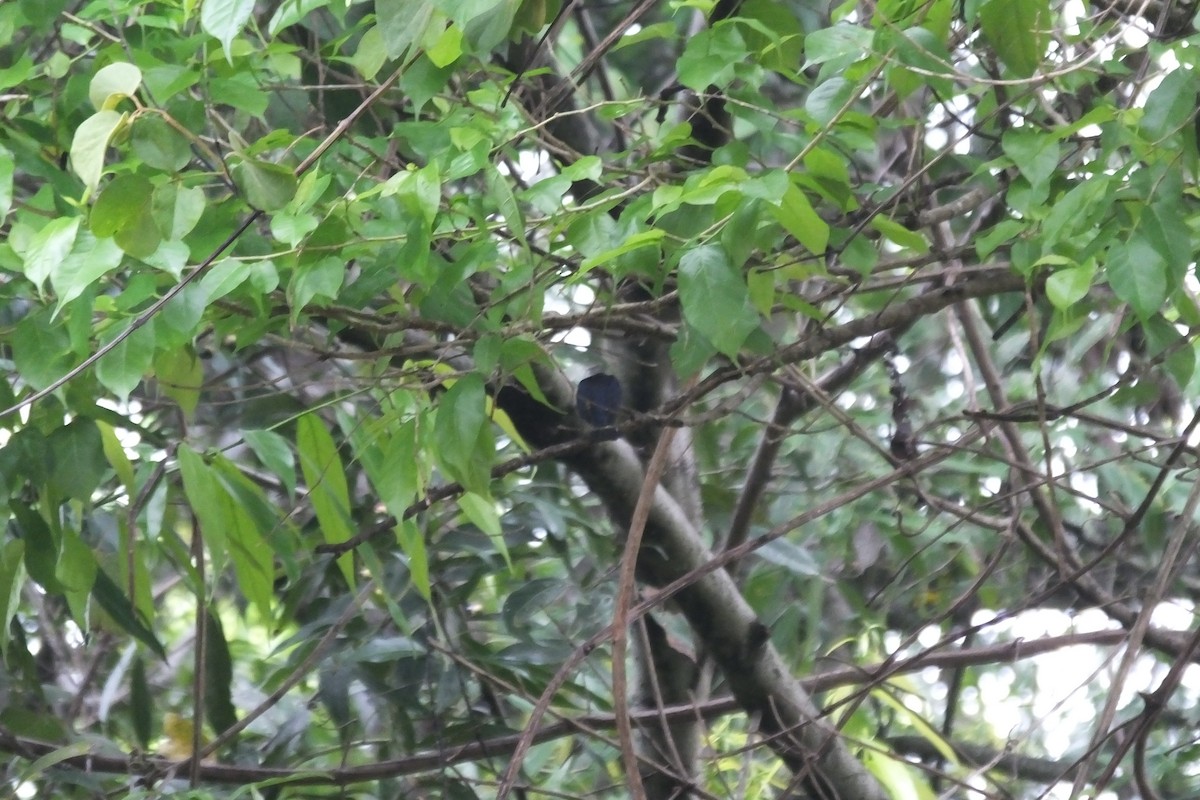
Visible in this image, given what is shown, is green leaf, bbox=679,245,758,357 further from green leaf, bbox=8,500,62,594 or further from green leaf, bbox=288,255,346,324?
green leaf, bbox=8,500,62,594

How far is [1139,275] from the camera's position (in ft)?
2.84

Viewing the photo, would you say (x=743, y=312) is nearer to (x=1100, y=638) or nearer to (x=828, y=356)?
(x=1100, y=638)

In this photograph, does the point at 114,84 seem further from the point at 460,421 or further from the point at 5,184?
the point at 460,421

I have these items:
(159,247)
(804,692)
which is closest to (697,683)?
(804,692)

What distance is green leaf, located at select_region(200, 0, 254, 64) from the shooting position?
2.65 ft

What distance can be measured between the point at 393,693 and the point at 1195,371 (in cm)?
104

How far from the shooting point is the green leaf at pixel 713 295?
2.86 feet

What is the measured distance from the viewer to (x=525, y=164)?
167 centimetres

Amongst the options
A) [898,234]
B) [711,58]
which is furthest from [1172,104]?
[711,58]

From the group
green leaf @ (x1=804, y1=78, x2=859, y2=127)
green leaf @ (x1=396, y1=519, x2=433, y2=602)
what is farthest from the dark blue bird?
green leaf @ (x1=804, y1=78, x2=859, y2=127)

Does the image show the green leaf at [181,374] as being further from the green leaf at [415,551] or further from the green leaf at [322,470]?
the green leaf at [415,551]

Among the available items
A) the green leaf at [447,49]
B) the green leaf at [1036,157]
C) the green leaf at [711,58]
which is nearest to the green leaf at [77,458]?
the green leaf at [447,49]

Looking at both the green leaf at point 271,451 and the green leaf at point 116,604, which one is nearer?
the green leaf at point 271,451

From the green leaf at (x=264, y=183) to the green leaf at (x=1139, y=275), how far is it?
57 cm
